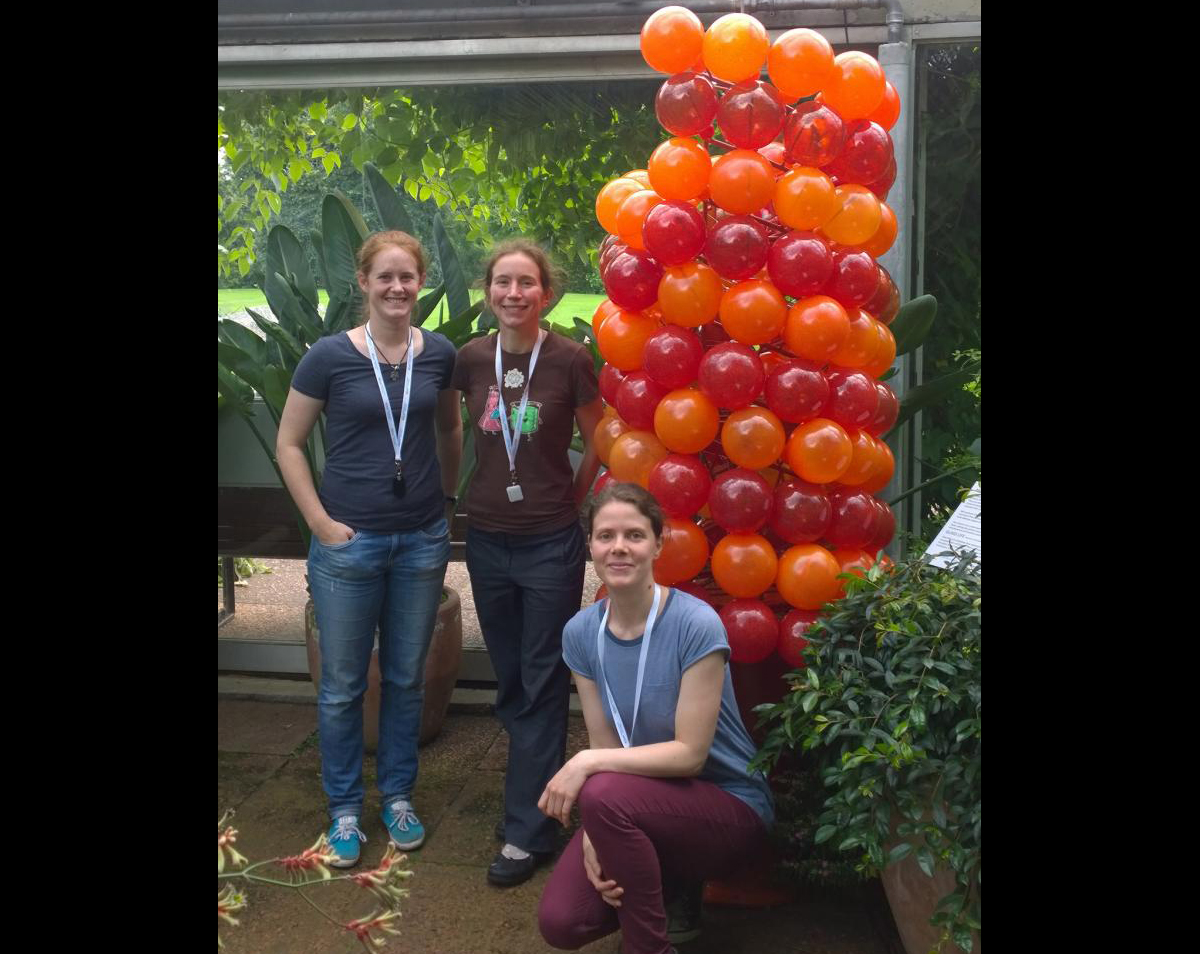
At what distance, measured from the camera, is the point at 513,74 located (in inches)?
165

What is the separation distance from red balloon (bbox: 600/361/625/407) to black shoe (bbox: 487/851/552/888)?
1277mm

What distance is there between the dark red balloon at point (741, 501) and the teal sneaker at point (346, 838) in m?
1.38

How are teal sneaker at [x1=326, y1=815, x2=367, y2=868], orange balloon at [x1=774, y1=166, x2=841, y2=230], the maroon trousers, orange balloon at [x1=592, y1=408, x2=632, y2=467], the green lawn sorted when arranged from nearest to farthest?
the maroon trousers → orange balloon at [x1=774, y1=166, x2=841, y2=230] → orange balloon at [x1=592, y1=408, x2=632, y2=467] → teal sneaker at [x1=326, y1=815, x2=367, y2=868] → the green lawn

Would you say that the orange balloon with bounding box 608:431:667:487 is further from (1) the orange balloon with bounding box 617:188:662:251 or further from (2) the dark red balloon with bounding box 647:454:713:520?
(1) the orange balloon with bounding box 617:188:662:251

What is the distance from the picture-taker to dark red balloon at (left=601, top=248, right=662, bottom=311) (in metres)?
2.95

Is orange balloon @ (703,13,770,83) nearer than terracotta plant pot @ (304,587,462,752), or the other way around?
orange balloon @ (703,13,770,83)

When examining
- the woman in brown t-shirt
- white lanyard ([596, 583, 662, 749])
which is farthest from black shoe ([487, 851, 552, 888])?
white lanyard ([596, 583, 662, 749])

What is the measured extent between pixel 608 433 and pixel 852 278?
747 mm

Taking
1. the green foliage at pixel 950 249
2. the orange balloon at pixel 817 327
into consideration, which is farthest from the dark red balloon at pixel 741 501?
the green foliage at pixel 950 249

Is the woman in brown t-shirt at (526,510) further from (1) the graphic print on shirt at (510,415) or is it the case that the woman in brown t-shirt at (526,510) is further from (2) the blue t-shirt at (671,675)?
(2) the blue t-shirt at (671,675)

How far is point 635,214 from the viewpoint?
2.96 metres

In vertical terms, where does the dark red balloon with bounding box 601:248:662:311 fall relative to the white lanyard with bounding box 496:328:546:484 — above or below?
above
